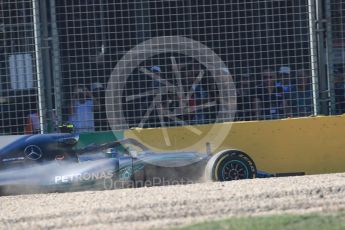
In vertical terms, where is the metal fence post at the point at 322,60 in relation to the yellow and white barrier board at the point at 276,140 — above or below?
above

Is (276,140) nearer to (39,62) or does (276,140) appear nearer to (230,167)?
(230,167)

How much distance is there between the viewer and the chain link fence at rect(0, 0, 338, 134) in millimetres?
11531

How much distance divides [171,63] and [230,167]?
2.07 m

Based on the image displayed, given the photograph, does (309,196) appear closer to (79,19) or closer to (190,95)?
(190,95)

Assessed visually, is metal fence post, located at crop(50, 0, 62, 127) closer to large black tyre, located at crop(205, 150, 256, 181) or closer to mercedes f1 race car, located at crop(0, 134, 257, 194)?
mercedes f1 race car, located at crop(0, 134, 257, 194)

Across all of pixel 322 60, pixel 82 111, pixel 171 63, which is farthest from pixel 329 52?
pixel 82 111

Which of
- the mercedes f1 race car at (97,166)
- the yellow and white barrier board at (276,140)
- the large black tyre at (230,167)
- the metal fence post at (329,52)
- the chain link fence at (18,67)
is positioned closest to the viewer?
the mercedes f1 race car at (97,166)

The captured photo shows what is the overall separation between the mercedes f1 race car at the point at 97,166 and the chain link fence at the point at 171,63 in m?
0.90

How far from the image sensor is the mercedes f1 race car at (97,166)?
10281 mm

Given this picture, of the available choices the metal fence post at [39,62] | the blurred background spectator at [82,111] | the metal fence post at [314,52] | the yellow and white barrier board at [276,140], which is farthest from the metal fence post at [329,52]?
the metal fence post at [39,62]

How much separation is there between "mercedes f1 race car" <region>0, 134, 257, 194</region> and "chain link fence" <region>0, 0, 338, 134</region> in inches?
35.5

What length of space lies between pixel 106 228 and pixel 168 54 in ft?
16.5

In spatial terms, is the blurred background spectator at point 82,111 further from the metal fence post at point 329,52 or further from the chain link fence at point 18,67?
the metal fence post at point 329,52

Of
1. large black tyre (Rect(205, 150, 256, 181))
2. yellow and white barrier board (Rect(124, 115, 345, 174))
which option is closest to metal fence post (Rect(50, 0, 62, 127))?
yellow and white barrier board (Rect(124, 115, 345, 174))
